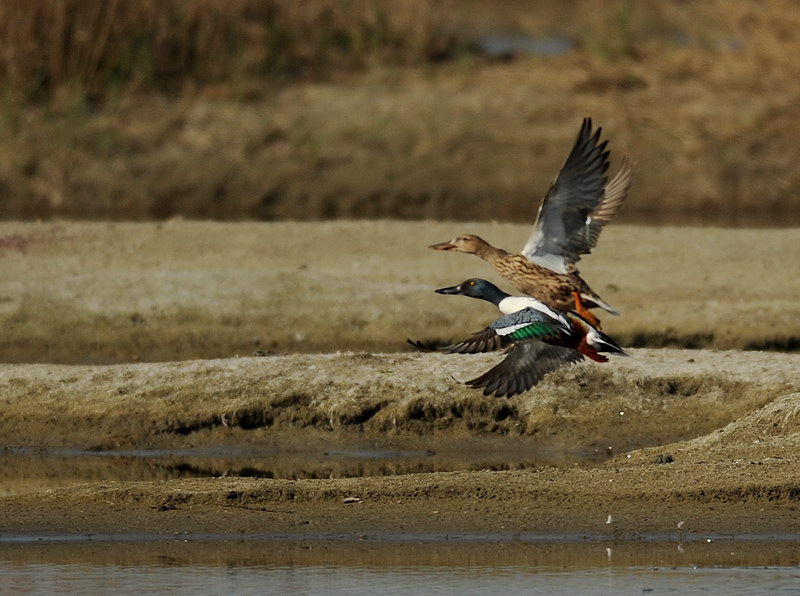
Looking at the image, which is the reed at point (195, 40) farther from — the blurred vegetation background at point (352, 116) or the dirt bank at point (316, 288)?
the dirt bank at point (316, 288)

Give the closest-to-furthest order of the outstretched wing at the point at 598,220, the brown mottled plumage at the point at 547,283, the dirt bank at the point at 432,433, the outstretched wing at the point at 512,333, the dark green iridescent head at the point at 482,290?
the dirt bank at the point at 432,433 → the outstretched wing at the point at 512,333 → the dark green iridescent head at the point at 482,290 → the brown mottled plumage at the point at 547,283 → the outstretched wing at the point at 598,220

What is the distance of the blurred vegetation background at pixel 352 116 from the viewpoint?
1802 centimetres

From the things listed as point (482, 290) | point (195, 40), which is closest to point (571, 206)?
point (482, 290)

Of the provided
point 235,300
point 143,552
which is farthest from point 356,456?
point 235,300

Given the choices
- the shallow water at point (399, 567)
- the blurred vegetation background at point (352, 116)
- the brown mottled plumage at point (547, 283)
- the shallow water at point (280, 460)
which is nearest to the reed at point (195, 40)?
the blurred vegetation background at point (352, 116)

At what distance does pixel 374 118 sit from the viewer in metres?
19.1

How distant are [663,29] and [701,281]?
37.9 ft

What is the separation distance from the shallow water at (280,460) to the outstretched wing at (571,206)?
0.95 meters

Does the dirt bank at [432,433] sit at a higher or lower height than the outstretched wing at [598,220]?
lower

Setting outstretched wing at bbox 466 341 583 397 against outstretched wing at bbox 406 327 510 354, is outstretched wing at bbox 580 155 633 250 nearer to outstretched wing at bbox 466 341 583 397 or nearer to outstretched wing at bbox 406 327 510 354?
outstretched wing at bbox 466 341 583 397

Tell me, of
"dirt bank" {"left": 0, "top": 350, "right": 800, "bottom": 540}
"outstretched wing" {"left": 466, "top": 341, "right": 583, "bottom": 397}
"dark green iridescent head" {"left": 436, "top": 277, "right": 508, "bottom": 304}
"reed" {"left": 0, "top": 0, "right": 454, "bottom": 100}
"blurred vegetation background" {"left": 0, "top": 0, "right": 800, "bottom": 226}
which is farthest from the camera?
"reed" {"left": 0, "top": 0, "right": 454, "bottom": 100}

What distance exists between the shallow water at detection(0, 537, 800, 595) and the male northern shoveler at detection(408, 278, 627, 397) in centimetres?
100

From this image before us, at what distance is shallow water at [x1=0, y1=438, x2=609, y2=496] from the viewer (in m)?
8.87

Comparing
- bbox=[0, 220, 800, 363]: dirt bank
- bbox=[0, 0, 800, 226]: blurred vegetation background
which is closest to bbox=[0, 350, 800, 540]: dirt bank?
bbox=[0, 220, 800, 363]: dirt bank
